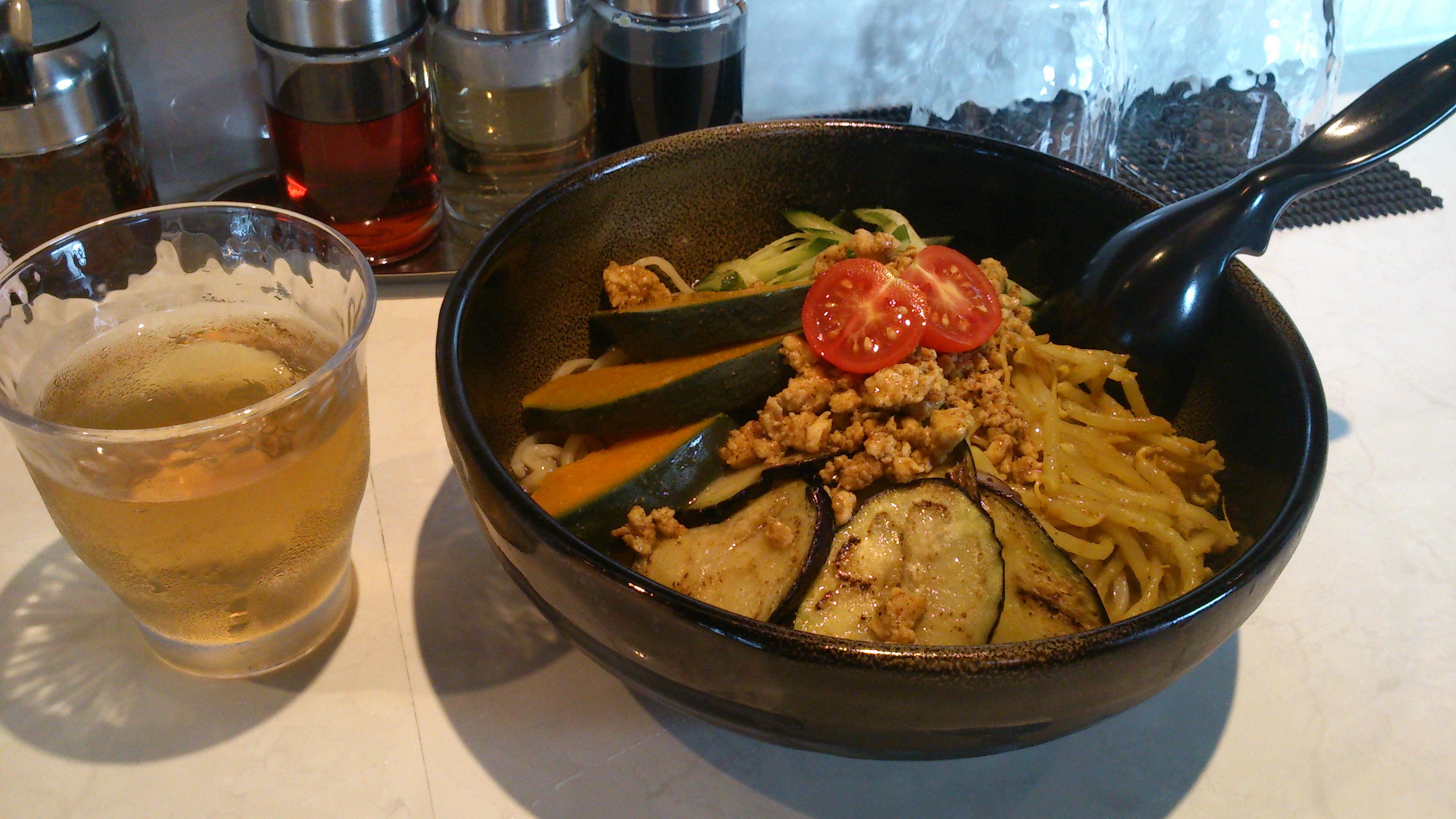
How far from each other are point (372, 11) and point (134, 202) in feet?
1.94

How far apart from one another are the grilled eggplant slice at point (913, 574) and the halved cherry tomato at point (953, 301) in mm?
252

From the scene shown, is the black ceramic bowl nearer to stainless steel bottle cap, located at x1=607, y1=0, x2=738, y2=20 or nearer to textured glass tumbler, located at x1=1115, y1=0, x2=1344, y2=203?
stainless steel bottle cap, located at x1=607, y1=0, x2=738, y2=20

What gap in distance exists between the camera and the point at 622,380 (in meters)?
1.46

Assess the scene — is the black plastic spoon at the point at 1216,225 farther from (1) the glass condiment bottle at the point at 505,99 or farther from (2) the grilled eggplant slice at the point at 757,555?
(1) the glass condiment bottle at the point at 505,99

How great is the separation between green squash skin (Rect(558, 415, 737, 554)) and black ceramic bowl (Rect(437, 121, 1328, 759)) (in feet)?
0.47

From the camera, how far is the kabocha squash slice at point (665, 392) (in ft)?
4.57

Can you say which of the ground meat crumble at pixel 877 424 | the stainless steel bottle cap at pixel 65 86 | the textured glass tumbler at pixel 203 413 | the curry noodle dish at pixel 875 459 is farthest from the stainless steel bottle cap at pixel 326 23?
the ground meat crumble at pixel 877 424

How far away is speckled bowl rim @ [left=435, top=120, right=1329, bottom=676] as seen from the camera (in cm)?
93

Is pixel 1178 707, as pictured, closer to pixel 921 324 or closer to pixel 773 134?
pixel 921 324

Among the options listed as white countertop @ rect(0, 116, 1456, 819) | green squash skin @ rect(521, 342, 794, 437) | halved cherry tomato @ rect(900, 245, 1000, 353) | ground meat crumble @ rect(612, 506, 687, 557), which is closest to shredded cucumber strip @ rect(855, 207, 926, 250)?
halved cherry tomato @ rect(900, 245, 1000, 353)

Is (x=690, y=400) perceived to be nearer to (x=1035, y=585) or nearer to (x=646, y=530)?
(x=646, y=530)

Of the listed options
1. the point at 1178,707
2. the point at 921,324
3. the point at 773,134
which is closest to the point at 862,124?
the point at 773,134

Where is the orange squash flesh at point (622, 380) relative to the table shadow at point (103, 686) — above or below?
above

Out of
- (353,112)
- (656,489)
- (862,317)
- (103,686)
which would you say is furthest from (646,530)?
(353,112)
